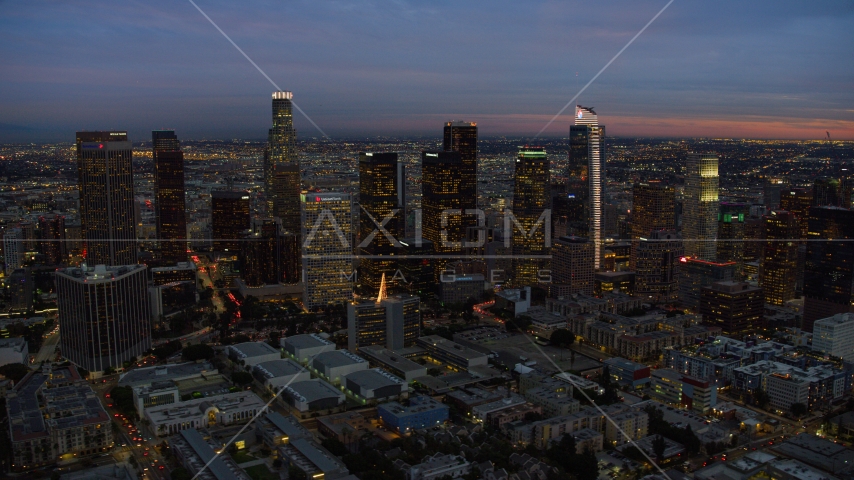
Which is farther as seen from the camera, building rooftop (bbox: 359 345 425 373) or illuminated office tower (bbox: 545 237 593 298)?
illuminated office tower (bbox: 545 237 593 298)

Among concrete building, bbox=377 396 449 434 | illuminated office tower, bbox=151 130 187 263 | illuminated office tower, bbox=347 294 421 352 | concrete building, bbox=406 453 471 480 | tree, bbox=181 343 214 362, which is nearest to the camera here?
concrete building, bbox=406 453 471 480

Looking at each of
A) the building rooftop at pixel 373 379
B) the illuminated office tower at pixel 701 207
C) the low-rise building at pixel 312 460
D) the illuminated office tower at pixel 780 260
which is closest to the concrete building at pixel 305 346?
the building rooftop at pixel 373 379

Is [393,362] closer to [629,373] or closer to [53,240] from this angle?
[629,373]

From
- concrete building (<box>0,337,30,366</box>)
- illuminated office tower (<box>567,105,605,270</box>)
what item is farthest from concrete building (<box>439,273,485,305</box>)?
concrete building (<box>0,337,30,366</box>)

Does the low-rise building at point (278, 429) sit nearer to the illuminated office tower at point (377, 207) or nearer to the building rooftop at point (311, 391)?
the building rooftop at point (311, 391)

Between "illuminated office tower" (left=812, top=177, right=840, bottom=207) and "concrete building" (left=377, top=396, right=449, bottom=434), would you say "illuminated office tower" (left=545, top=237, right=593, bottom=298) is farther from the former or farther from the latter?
"concrete building" (left=377, top=396, right=449, bottom=434)

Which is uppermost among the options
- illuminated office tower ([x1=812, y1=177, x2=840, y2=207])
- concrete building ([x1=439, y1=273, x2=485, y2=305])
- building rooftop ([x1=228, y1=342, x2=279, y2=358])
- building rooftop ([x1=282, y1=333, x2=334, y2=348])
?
illuminated office tower ([x1=812, y1=177, x2=840, y2=207])
